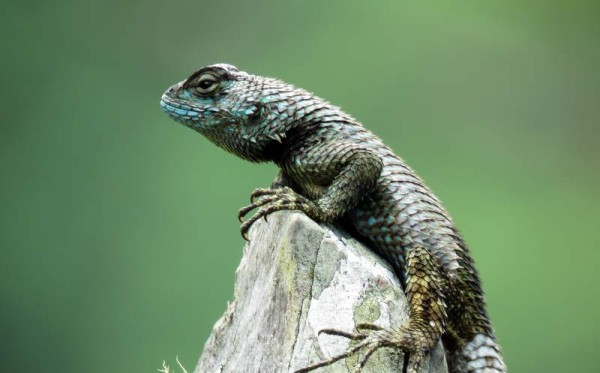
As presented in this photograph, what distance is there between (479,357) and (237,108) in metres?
1.67

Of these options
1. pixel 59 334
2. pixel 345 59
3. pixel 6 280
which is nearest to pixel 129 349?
pixel 59 334

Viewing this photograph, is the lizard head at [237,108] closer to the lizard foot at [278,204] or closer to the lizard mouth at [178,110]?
the lizard mouth at [178,110]

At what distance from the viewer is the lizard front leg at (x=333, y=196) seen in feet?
10.9

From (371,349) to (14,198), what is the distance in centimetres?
424

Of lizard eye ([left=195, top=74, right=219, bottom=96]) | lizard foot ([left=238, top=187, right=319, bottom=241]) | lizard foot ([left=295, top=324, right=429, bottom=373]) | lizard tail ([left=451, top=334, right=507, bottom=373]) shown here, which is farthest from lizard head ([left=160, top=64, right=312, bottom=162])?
lizard tail ([left=451, top=334, right=507, bottom=373])

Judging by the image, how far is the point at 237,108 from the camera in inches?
155

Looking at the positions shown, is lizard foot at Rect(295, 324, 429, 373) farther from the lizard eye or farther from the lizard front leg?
the lizard eye

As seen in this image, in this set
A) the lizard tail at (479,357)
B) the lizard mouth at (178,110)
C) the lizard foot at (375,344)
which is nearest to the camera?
the lizard foot at (375,344)

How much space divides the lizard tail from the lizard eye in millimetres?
1777

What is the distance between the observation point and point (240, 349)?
11.5ft

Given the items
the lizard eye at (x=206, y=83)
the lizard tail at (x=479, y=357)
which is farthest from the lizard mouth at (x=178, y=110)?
the lizard tail at (x=479, y=357)

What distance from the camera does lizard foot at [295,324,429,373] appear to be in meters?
3.02

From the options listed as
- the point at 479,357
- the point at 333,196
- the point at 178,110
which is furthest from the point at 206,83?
the point at 479,357

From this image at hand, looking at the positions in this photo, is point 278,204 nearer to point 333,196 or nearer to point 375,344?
point 333,196
